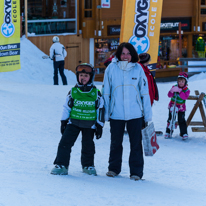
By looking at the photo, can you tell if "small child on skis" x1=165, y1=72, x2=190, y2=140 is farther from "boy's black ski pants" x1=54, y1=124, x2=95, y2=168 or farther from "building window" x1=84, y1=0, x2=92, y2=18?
"building window" x1=84, y1=0, x2=92, y2=18

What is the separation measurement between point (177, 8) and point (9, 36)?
45.3 feet

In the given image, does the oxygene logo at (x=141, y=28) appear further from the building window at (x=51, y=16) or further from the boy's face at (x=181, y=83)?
the building window at (x=51, y=16)

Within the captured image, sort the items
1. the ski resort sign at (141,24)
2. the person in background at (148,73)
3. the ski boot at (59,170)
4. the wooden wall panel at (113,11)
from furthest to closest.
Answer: the wooden wall panel at (113,11), the ski resort sign at (141,24), the person in background at (148,73), the ski boot at (59,170)

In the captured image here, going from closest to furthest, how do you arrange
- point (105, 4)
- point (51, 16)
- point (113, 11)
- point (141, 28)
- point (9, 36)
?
1. point (141, 28)
2. point (9, 36)
3. point (51, 16)
4. point (105, 4)
5. point (113, 11)

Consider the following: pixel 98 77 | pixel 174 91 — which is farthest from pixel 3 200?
pixel 98 77

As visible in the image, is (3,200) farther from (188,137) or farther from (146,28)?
(146,28)

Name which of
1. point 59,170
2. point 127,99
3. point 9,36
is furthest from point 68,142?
point 9,36

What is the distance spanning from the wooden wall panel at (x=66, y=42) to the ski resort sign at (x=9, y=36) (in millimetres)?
8329

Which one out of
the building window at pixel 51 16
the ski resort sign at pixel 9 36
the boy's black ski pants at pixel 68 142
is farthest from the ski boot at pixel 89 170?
the building window at pixel 51 16

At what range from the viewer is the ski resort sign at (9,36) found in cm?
1158

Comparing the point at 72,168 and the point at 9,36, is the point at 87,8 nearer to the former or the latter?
the point at 9,36

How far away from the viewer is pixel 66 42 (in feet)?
70.0

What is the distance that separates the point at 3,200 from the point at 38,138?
3691 millimetres

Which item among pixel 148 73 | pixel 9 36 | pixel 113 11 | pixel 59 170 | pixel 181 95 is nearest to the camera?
pixel 59 170
